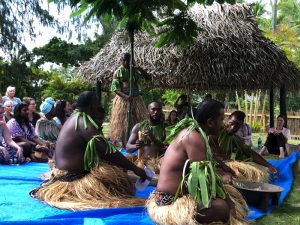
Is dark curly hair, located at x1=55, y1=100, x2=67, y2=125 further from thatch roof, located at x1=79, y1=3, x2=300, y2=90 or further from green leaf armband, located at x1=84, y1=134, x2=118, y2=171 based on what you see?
green leaf armband, located at x1=84, y1=134, x2=118, y2=171

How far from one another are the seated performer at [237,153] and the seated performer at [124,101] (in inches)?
117

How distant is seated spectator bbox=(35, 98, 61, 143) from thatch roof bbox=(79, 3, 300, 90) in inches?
101

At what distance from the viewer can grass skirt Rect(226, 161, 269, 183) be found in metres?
4.52

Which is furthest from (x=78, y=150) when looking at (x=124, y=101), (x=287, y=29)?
(x=287, y=29)

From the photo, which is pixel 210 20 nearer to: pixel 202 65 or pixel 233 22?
pixel 233 22

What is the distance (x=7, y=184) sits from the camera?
4.44m

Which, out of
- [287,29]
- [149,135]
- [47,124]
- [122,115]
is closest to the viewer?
[149,135]

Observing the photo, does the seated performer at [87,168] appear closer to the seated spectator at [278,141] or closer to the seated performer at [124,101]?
the seated performer at [124,101]

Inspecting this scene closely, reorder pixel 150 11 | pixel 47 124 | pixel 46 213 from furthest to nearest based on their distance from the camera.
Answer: pixel 47 124, pixel 150 11, pixel 46 213

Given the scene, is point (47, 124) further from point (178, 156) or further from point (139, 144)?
point (178, 156)

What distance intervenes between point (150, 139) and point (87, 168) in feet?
5.74

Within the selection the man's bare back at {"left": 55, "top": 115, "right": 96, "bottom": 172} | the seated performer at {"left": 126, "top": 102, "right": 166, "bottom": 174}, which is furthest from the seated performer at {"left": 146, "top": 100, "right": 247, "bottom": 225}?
the seated performer at {"left": 126, "top": 102, "right": 166, "bottom": 174}

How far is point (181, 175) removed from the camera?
2809mm

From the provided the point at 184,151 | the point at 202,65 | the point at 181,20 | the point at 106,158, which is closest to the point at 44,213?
the point at 106,158
